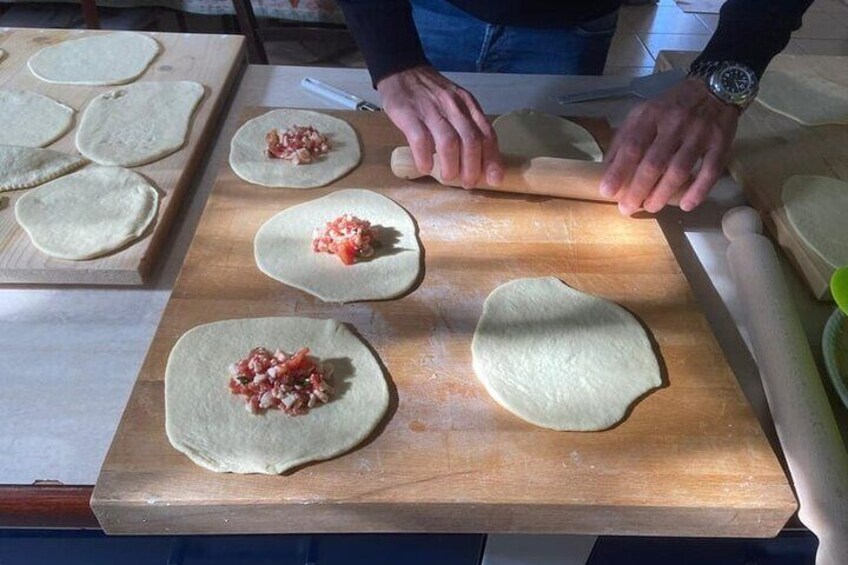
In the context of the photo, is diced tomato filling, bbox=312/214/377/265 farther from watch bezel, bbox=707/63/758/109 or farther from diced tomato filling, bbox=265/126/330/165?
watch bezel, bbox=707/63/758/109

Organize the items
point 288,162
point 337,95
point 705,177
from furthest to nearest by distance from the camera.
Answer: point 337,95
point 288,162
point 705,177

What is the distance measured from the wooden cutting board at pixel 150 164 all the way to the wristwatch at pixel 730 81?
1.00 m

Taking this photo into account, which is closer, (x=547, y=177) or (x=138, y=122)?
(x=547, y=177)

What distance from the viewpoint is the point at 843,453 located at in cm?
85

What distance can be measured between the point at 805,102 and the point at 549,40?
60cm

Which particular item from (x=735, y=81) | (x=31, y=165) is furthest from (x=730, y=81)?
(x=31, y=165)

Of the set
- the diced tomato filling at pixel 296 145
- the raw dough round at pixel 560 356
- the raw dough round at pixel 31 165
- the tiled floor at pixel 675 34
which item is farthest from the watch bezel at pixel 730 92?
the tiled floor at pixel 675 34

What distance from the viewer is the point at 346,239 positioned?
112cm

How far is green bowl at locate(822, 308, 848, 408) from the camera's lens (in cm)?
95

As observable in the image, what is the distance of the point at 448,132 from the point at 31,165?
763mm

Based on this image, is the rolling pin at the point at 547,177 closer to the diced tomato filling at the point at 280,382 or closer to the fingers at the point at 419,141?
the fingers at the point at 419,141

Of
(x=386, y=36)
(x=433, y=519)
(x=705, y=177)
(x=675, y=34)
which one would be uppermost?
(x=386, y=36)

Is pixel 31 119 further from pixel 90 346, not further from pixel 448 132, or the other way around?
pixel 448 132

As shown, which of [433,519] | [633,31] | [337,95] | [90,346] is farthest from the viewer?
[633,31]
